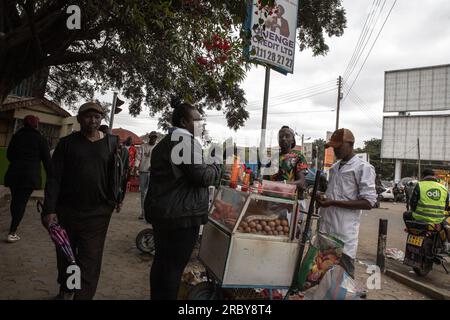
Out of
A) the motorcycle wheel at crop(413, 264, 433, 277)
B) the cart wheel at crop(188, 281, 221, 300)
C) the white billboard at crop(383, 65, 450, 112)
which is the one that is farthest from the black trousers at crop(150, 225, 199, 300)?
the white billboard at crop(383, 65, 450, 112)

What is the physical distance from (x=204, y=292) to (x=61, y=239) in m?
1.21

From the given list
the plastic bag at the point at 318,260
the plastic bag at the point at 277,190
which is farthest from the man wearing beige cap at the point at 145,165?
the plastic bag at the point at 318,260

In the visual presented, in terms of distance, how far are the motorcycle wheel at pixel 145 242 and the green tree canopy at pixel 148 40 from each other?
2014 millimetres

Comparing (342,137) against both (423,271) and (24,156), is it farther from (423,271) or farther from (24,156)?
(24,156)

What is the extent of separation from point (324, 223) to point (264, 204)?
784mm

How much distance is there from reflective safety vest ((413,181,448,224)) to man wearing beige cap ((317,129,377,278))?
3261 mm

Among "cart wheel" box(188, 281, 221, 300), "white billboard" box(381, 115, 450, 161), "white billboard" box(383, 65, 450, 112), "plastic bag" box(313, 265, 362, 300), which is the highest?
"white billboard" box(383, 65, 450, 112)

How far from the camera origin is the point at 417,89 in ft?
Answer: 138

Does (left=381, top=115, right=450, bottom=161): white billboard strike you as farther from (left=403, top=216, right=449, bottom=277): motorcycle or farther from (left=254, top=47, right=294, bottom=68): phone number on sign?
(left=254, top=47, right=294, bottom=68): phone number on sign

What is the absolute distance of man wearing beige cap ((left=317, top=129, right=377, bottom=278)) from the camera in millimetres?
3064

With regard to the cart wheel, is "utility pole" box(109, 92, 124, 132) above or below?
above

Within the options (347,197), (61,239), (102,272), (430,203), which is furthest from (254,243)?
(430,203)

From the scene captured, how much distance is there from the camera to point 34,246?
4867 millimetres

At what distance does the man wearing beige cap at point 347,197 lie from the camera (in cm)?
306
